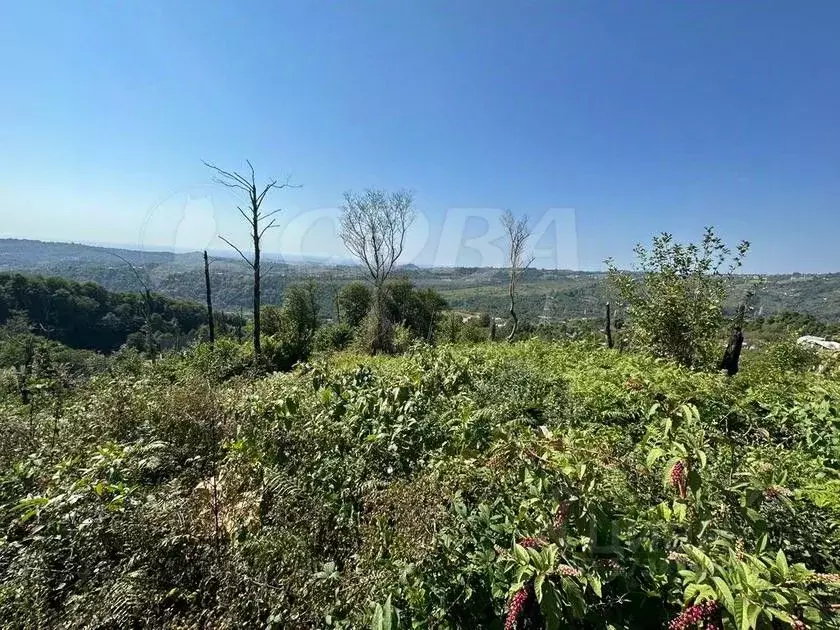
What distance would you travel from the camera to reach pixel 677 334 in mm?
8094

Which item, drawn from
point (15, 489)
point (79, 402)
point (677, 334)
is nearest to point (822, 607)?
point (15, 489)

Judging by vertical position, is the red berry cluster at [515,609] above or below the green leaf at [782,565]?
below

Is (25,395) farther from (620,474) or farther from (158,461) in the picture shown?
(620,474)

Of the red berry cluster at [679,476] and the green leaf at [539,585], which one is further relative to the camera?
the red berry cluster at [679,476]

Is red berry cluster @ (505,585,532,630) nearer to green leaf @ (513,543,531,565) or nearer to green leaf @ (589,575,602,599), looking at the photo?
green leaf @ (513,543,531,565)

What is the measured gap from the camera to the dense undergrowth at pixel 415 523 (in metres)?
1.17

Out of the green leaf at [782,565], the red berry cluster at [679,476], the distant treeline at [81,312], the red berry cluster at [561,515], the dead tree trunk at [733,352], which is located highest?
the red berry cluster at [679,476]

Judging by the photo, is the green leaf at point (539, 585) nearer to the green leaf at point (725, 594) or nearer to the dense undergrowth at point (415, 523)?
the dense undergrowth at point (415, 523)

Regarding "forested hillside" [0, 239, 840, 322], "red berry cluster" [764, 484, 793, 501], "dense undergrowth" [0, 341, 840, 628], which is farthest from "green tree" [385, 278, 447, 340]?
"red berry cluster" [764, 484, 793, 501]

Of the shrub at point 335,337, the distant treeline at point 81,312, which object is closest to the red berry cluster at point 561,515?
the shrub at point 335,337

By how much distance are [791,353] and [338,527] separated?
10.6m

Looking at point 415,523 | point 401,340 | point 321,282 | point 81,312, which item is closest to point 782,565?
point 415,523

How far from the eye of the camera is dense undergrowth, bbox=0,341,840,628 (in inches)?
46.3

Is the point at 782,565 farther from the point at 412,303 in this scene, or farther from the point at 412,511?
the point at 412,303
